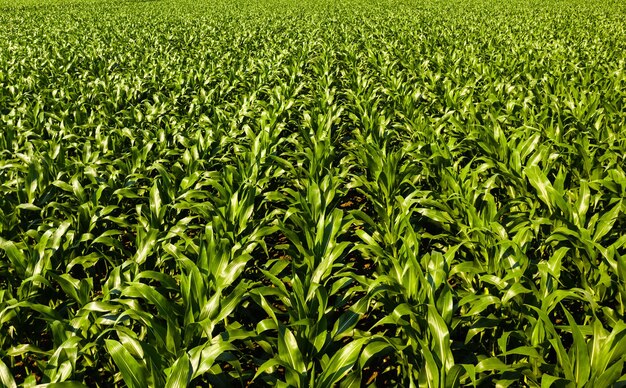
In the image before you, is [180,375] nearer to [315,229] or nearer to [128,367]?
[128,367]

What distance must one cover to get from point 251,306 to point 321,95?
467 cm

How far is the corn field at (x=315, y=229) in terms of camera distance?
2148mm

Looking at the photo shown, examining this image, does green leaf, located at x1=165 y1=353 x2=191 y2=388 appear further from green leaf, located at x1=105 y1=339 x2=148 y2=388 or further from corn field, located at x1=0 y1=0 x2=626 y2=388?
green leaf, located at x1=105 y1=339 x2=148 y2=388

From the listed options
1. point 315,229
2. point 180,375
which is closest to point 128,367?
point 180,375

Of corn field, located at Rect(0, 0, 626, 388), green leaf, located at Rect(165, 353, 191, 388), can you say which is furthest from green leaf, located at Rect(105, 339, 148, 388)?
green leaf, located at Rect(165, 353, 191, 388)

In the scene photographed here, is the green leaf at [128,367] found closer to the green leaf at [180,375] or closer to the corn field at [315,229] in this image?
the corn field at [315,229]

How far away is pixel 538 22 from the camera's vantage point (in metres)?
16.8

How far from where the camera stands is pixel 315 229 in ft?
10.6

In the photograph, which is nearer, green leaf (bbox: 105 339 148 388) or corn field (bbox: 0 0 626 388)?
green leaf (bbox: 105 339 148 388)

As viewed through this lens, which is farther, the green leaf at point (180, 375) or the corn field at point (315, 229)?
the corn field at point (315, 229)

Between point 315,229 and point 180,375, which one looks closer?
point 180,375

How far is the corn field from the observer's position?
2148mm

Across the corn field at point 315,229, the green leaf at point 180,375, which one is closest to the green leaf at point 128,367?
the corn field at point 315,229

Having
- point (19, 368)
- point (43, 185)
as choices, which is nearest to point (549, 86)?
point (43, 185)
